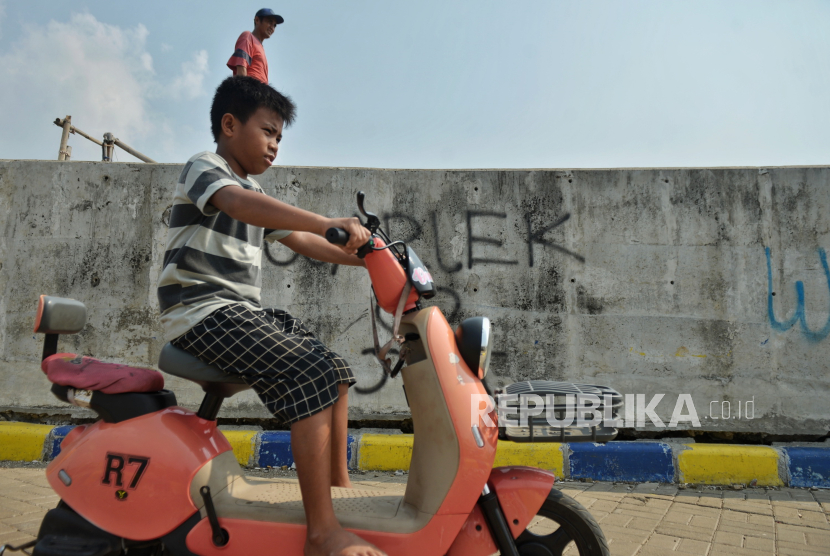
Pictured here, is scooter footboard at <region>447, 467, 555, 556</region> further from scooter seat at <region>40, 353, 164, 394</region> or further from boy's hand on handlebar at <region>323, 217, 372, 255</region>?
scooter seat at <region>40, 353, 164, 394</region>

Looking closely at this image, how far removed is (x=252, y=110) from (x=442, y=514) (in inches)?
54.0

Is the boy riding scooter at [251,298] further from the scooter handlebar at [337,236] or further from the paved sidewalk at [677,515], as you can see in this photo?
the paved sidewalk at [677,515]

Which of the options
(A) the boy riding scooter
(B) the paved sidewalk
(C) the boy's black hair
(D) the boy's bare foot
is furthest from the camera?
(B) the paved sidewalk

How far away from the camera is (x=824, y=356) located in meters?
3.60

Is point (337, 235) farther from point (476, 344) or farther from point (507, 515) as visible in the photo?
point (507, 515)

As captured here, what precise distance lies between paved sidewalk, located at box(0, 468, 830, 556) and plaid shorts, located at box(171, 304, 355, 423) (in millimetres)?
491

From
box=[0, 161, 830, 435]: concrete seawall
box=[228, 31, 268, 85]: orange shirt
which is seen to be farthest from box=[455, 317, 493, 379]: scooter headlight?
box=[228, 31, 268, 85]: orange shirt

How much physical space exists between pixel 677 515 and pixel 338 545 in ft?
6.80

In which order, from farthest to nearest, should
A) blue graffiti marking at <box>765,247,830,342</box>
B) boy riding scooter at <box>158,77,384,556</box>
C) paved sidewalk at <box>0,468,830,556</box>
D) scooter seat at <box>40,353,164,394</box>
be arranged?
blue graffiti marking at <box>765,247,830,342</box>, paved sidewalk at <box>0,468,830,556</box>, scooter seat at <box>40,353,164,394</box>, boy riding scooter at <box>158,77,384,556</box>

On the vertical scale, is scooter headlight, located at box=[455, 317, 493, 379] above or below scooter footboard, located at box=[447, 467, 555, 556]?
above

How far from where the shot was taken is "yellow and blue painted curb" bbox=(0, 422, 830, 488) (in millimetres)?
3273

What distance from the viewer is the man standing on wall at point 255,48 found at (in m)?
3.69

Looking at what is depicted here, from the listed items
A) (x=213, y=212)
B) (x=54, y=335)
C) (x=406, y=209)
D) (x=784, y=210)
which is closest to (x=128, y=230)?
(x=406, y=209)

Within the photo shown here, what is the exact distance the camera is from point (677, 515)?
270cm
